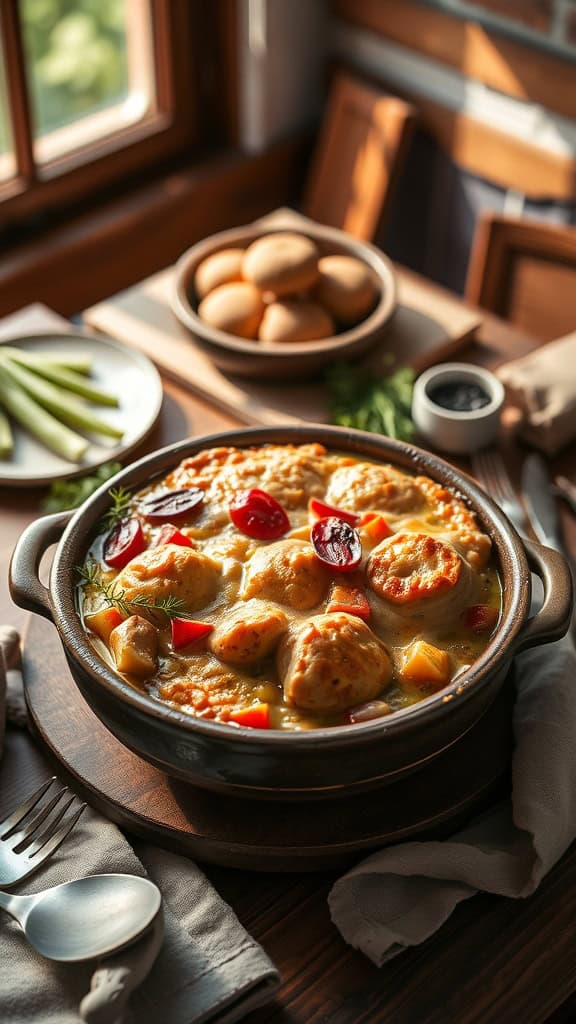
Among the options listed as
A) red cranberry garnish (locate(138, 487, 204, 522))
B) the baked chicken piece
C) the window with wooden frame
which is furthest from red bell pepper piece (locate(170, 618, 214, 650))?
the window with wooden frame

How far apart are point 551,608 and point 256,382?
114cm

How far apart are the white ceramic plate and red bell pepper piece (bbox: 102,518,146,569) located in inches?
19.7

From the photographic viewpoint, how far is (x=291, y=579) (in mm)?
1676

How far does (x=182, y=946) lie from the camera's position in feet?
4.83

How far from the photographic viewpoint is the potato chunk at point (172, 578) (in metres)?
1.67

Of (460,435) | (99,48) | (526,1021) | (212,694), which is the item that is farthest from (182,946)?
(99,48)

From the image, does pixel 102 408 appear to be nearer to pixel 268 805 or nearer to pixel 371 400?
pixel 371 400

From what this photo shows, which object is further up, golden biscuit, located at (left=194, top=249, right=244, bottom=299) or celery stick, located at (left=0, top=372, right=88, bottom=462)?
golden biscuit, located at (left=194, top=249, right=244, bottom=299)

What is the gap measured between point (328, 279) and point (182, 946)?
1.63m

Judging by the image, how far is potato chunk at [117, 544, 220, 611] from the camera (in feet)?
5.47

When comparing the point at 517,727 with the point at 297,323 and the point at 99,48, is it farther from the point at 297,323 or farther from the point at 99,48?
the point at 99,48

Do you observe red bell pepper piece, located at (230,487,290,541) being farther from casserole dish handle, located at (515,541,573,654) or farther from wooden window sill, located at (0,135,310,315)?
wooden window sill, located at (0,135,310,315)

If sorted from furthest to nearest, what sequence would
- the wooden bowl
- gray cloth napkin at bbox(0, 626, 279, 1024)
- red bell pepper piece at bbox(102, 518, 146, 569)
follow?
1. the wooden bowl
2. red bell pepper piece at bbox(102, 518, 146, 569)
3. gray cloth napkin at bbox(0, 626, 279, 1024)

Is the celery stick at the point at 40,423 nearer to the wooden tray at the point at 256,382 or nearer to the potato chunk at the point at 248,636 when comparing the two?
the wooden tray at the point at 256,382
